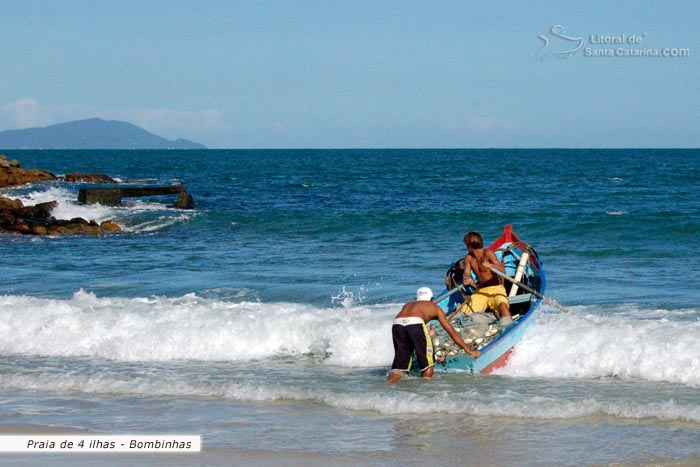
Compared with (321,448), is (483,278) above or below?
above

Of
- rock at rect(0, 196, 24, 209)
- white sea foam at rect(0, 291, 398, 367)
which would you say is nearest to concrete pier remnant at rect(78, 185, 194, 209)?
rock at rect(0, 196, 24, 209)

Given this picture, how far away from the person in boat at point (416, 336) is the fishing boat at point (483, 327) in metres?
0.24

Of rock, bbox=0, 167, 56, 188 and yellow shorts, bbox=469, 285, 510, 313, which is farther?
rock, bbox=0, 167, 56, 188

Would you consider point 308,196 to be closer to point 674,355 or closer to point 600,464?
point 674,355

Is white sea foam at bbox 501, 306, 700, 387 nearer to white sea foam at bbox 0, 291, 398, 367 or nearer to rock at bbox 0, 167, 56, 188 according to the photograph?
white sea foam at bbox 0, 291, 398, 367

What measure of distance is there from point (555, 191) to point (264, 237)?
806 inches

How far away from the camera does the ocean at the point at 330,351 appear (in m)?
8.47

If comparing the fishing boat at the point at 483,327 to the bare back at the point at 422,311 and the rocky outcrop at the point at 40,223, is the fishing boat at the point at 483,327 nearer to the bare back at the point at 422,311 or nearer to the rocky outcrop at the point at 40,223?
the bare back at the point at 422,311

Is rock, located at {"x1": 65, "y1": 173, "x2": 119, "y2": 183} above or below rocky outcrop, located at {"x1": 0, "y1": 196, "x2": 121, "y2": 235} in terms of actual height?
above

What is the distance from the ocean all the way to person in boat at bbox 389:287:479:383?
192 mm

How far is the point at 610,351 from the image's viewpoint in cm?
1168

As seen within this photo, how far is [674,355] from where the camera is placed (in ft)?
37.2

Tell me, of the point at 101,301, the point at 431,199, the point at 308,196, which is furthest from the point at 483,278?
the point at 308,196

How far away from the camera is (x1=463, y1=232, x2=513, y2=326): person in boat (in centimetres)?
1203
